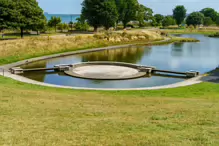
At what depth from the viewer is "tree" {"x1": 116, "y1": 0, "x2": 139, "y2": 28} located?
204ft

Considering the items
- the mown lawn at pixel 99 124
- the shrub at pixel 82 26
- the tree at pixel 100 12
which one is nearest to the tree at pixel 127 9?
the tree at pixel 100 12

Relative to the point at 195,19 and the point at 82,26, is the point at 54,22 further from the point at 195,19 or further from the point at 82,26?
the point at 195,19

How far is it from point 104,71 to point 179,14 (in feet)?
289

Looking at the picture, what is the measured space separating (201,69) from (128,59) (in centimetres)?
821

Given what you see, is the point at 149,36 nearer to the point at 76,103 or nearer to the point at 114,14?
the point at 114,14

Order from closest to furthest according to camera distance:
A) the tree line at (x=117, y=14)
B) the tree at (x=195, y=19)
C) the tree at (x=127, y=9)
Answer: the tree line at (x=117, y=14), the tree at (x=127, y=9), the tree at (x=195, y=19)

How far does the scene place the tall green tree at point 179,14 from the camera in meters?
102

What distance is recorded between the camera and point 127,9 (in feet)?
212

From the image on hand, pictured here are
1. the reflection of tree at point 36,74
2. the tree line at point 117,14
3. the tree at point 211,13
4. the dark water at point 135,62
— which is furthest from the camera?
the tree at point 211,13

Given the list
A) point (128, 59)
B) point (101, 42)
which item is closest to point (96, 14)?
point (101, 42)

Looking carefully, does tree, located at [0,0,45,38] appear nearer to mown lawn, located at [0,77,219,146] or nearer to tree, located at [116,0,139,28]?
mown lawn, located at [0,77,219,146]

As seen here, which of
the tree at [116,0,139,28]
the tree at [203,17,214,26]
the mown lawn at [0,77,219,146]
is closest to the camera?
the mown lawn at [0,77,219,146]

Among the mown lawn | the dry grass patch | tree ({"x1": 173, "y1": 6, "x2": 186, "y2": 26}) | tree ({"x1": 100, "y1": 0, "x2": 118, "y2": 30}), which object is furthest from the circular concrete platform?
tree ({"x1": 173, "y1": 6, "x2": 186, "y2": 26})

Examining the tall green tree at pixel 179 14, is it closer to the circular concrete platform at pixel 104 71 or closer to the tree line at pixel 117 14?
the tree line at pixel 117 14
